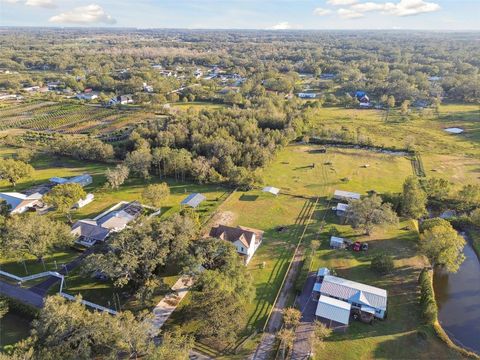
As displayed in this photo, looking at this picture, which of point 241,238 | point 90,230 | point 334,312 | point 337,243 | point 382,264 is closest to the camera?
point 334,312

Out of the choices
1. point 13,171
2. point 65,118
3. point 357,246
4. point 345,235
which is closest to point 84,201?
point 13,171

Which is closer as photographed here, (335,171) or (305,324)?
(305,324)

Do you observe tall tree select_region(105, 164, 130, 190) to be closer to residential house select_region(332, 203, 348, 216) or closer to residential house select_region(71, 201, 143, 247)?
residential house select_region(71, 201, 143, 247)

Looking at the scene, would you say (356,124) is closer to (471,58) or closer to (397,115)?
(397,115)

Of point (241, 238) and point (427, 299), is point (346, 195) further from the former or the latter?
point (427, 299)

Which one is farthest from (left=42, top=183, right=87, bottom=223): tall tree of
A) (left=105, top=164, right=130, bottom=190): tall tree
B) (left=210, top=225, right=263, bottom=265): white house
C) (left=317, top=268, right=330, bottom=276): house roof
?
(left=317, top=268, right=330, bottom=276): house roof

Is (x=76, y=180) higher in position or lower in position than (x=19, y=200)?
higher

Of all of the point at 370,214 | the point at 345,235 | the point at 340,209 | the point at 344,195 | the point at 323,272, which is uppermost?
the point at 370,214

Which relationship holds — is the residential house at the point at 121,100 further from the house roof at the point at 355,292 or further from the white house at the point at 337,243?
the house roof at the point at 355,292
